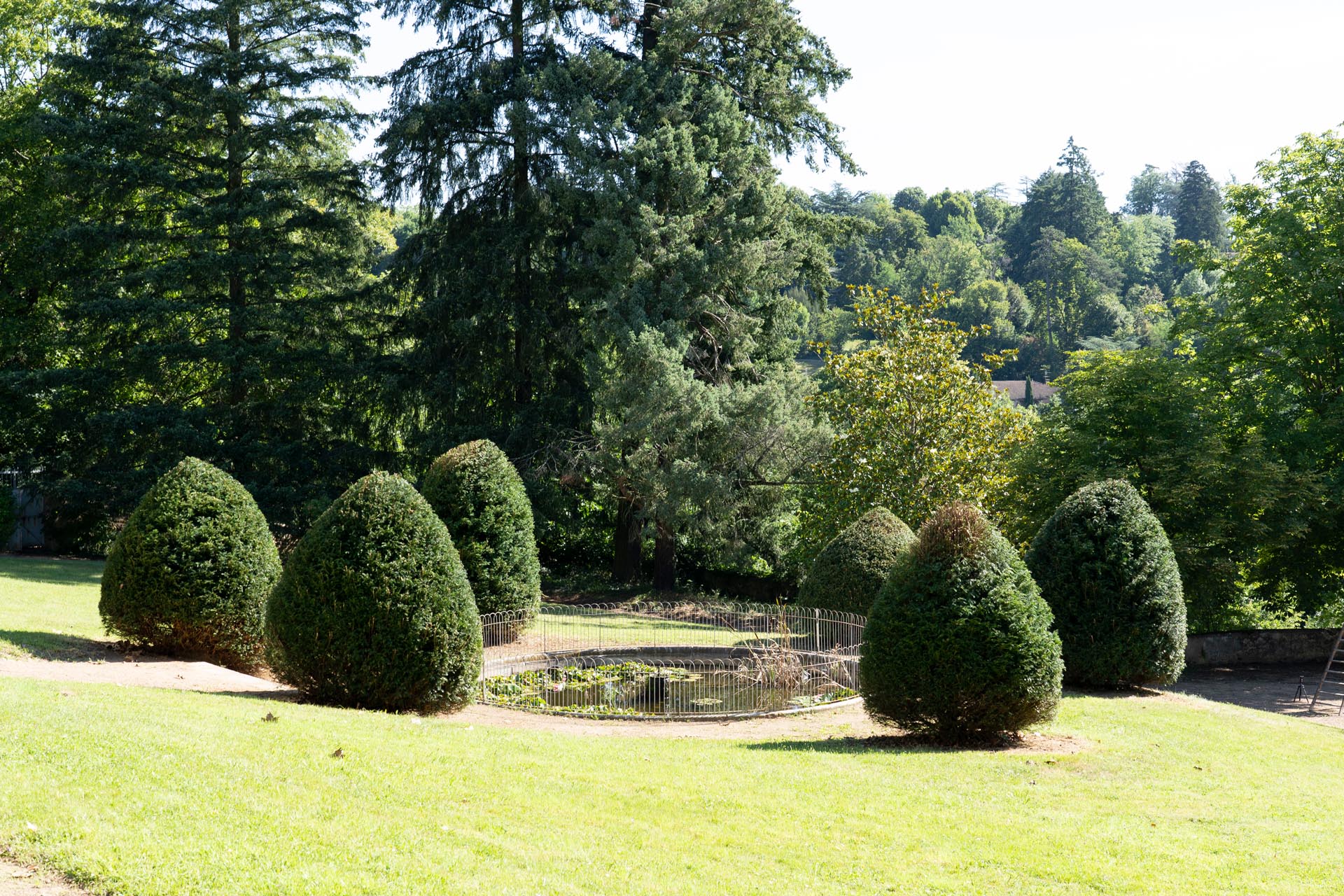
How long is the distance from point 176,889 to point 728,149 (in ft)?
84.7

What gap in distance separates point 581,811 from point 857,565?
10125 mm

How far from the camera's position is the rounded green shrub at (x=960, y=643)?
11.0 metres

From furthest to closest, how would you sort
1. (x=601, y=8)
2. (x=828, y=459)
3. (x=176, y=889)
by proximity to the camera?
(x=601, y=8) < (x=828, y=459) < (x=176, y=889)

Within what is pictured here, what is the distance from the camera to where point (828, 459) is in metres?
26.1

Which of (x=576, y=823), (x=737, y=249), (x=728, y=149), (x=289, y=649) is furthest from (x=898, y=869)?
(x=728, y=149)

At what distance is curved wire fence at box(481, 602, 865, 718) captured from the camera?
564 inches

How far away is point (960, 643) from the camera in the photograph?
10992mm

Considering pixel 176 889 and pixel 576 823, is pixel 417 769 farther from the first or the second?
pixel 176 889

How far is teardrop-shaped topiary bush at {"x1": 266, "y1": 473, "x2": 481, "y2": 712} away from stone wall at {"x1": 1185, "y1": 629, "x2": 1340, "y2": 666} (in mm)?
15820

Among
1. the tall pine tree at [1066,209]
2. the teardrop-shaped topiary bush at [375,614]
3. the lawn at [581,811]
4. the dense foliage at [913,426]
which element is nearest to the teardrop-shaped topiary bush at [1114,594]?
the lawn at [581,811]

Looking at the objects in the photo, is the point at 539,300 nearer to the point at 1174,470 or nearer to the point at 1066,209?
the point at 1174,470

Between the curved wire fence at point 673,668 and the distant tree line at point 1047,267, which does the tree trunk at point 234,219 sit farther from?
the distant tree line at point 1047,267

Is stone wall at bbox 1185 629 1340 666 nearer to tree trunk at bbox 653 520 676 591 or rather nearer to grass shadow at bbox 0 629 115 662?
tree trunk at bbox 653 520 676 591

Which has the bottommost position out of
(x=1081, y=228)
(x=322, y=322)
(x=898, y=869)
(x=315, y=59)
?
(x=898, y=869)
